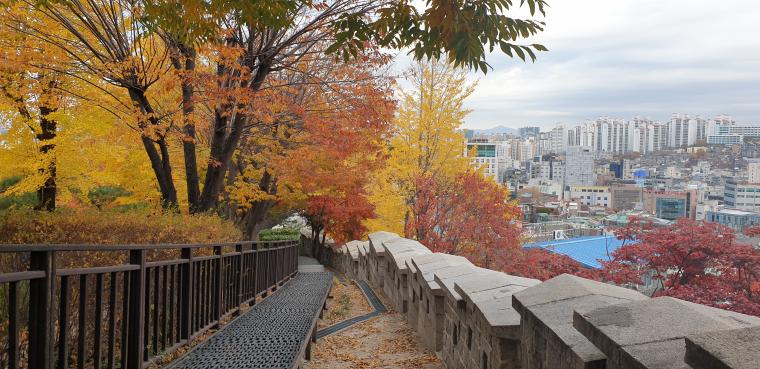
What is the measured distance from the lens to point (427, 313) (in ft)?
26.3

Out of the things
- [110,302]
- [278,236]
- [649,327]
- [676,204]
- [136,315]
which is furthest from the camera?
[676,204]

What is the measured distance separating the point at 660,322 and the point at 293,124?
45.3ft

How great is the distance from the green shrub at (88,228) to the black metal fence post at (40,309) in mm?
2426

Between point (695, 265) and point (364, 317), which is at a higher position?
point (695, 265)

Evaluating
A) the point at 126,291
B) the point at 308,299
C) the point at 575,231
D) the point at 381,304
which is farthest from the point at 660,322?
the point at 575,231

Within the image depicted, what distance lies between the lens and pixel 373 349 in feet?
26.9

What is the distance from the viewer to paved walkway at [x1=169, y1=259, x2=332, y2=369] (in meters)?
5.53

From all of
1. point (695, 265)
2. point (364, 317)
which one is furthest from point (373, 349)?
point (695, 265)

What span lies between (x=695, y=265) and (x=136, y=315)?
11.8 m

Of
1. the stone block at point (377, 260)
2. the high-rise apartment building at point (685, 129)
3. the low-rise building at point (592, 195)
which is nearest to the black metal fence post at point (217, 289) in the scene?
the stone block at point (377, 260)

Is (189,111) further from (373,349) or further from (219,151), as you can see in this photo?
(373,349)

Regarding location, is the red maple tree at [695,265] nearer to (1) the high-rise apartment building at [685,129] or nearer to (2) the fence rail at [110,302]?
(2) the fence rail at [110,302]

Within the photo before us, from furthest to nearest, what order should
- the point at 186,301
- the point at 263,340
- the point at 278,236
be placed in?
the point at 278,236, the point at 263,340, the point at 186,301

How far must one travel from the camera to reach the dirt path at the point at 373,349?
Answer: 23.6 ft
